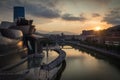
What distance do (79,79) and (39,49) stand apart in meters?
20.7

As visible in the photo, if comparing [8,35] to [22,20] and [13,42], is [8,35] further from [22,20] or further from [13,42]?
[22,20]

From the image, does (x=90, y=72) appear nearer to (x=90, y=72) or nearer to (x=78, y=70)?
(x=90, y=72)

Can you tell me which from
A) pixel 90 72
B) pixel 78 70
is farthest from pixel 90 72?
pixel 78 70

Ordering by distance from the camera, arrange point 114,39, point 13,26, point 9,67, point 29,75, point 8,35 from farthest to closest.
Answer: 1. point 114,39
2. point 13,26
3. point 8,35
4. point 9,67
5. point 29,75

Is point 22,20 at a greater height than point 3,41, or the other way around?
point 22,20

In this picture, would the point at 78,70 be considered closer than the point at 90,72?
No

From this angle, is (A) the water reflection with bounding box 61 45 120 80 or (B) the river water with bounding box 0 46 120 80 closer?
(B) the river water with bounding box 0 46 120 80

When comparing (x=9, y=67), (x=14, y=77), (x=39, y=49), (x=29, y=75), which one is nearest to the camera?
(x=14, y=77)

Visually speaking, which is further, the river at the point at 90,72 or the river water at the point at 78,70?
the river at the point at 90,72

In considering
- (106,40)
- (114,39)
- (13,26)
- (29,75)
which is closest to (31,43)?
(13,26)

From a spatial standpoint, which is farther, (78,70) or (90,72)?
(78,70)

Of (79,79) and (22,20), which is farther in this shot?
(22,20)

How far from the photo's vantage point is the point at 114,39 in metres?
67.3

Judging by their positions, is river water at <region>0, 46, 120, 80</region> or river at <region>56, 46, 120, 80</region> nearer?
river water at <region>0, 46, 120, 80</region>
